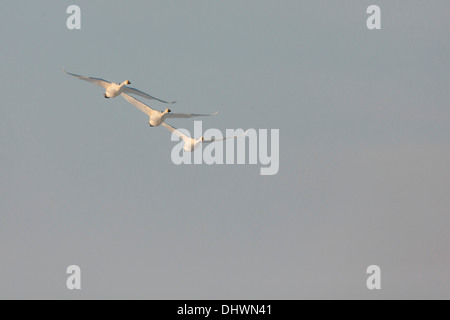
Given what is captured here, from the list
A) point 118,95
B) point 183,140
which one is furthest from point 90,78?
point 183,140

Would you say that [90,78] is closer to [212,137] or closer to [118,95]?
[118,95]

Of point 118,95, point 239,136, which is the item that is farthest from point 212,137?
point 118,95

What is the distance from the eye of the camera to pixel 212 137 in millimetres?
197375

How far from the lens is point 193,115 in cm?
18900

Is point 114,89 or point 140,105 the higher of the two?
point 114,89

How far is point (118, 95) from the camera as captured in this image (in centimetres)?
19025

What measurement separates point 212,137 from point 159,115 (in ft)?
33.0

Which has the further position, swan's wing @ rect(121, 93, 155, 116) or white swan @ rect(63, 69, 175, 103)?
swan's wing @ rect(121, 93, 155, 116)

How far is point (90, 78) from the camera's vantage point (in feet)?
617

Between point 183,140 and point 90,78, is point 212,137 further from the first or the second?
point 90,78

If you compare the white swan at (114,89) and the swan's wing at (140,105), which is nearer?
the white swan at (114,89)

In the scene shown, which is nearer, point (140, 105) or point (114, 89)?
point (114, 89)

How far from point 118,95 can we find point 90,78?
4990mm

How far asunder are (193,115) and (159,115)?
576 cm
